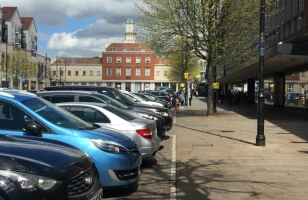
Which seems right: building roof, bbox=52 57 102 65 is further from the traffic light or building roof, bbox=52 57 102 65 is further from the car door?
the car door

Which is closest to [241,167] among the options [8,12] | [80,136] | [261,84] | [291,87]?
[261,84]

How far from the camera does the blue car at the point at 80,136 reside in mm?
5742

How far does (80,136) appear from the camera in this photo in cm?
596

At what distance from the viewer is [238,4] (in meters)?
21.1

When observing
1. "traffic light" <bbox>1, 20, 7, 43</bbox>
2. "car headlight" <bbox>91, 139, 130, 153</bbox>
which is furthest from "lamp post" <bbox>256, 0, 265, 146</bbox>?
"traffic light" <bbox>1, 20, 7, 43</bbox>

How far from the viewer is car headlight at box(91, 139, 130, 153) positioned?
19.5 ft

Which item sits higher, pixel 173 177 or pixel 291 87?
pixel 291 87

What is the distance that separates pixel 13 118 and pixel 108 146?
149 centimetres

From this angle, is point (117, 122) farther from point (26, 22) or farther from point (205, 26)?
point (26, 22)

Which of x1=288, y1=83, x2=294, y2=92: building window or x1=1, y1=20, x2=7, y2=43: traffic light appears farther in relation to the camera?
x1=1, y1=20, x2=7, y2=43: traffic light

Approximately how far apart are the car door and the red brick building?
95.0 m

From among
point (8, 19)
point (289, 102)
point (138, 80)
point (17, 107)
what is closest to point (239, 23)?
point (289, 102)

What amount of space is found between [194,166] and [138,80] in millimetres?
93757

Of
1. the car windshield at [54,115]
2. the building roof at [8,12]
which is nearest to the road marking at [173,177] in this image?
the car windshield at [54,115]
